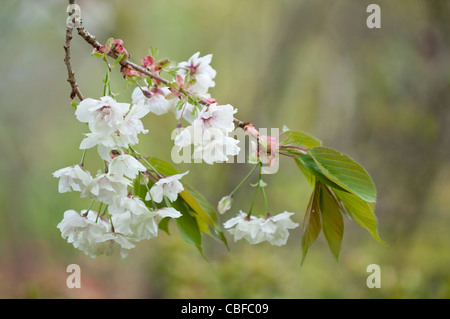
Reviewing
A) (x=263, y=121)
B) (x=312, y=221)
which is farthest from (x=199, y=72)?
(x=263, y=121)

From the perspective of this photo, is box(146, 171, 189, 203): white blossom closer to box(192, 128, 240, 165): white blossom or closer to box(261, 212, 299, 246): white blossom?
box(192, 128, 240, 165): white blossom

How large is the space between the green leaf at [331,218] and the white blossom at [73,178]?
0.36 metres

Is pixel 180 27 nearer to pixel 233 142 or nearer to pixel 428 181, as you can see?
pixel 428 181

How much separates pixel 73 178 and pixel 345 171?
388mm

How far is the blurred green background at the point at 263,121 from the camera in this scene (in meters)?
2.70

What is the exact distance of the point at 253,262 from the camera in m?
2.54

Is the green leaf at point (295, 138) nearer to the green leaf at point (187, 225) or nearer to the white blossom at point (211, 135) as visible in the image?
the white blossom at point (211, 135)

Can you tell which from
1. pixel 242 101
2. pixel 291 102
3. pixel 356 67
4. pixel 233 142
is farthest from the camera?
pixel 291 102

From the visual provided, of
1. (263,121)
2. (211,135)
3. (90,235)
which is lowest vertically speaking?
(90,235)

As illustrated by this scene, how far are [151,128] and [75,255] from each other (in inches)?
45.1

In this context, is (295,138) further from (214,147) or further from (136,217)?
(136,217)

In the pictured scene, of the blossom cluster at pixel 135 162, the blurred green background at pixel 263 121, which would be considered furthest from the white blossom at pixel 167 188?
the blurred green background at pixel 263 121

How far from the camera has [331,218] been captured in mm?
749

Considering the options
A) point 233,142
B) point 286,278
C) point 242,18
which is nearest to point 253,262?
point 286,278
